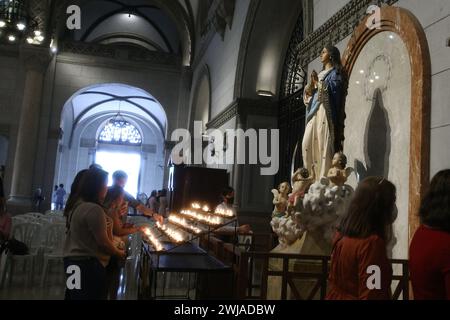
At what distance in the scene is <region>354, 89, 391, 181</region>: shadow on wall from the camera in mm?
4703

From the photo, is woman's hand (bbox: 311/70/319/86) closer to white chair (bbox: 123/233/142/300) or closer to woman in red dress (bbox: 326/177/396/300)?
woman in red dress (bbox: 326/177/396/300)

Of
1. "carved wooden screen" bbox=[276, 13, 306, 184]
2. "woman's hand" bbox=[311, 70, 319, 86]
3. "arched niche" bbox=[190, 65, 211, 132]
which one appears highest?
"arched niche" bbox=[190, 65, 211, 132]

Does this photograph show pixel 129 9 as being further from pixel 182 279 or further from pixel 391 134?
pixel 391 134

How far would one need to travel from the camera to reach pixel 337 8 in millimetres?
6004

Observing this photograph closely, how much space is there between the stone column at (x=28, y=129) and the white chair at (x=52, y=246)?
874 centimetres

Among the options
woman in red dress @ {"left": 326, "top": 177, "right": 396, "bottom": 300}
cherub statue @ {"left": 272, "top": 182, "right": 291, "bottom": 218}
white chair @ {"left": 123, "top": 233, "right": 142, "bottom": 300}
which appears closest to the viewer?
woman in red dress @ {"left": 326, "top": 177, "right": 396, "bottom": 300}

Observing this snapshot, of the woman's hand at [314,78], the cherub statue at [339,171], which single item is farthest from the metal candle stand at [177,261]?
the woman's hand at [314,78]

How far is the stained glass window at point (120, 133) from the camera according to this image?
93.3ft

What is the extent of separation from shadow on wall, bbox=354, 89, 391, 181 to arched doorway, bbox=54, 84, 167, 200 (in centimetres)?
2144

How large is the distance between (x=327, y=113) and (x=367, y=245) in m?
2.85

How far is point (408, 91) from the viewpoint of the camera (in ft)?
14.4

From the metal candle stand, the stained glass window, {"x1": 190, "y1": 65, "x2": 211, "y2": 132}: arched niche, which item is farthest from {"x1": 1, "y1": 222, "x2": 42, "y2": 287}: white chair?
the stained glass window

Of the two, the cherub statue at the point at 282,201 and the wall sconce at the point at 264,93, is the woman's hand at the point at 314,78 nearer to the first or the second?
the cherub statue at the point at 282,201
